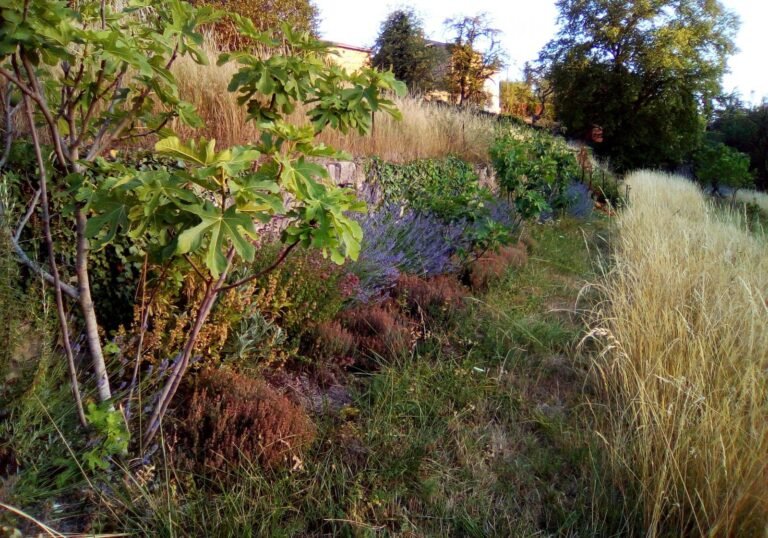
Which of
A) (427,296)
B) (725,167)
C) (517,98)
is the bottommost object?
(427,296)

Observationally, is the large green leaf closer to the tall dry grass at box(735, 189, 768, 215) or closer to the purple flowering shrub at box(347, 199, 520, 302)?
the purple flowering shrub at box(347, 199, 520, 302)

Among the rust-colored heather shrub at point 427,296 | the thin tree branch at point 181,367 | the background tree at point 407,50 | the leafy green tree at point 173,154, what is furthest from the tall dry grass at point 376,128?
the background tree at point 407,50

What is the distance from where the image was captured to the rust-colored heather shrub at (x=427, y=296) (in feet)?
12.3

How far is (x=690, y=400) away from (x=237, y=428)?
6.48 feet

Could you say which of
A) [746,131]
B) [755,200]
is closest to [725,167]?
[755,200]

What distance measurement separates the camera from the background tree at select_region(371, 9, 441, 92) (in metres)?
17.8

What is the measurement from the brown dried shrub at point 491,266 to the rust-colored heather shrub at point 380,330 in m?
1.13

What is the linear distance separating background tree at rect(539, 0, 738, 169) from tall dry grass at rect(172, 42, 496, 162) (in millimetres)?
16280

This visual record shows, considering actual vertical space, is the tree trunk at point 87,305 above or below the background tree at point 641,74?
below

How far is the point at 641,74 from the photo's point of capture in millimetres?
23375

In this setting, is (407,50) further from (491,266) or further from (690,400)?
(690,400)

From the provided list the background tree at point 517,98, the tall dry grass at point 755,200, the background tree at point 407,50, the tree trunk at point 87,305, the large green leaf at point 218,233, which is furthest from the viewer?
the background tree at point 517,98

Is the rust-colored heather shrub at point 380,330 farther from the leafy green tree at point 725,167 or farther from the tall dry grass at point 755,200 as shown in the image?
the leafy green tree at point 725,167

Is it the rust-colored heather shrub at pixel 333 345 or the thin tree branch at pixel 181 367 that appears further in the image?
the rust-colored heather shrub at pixel 333 345
